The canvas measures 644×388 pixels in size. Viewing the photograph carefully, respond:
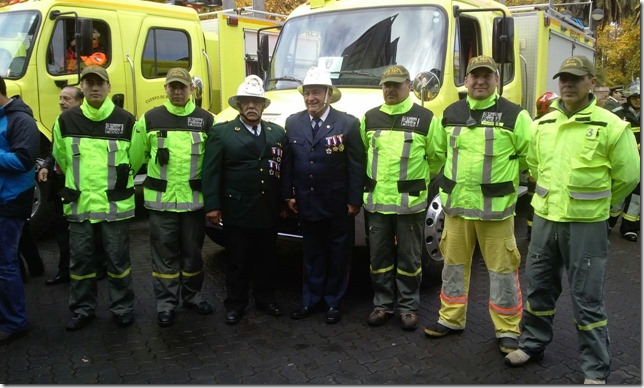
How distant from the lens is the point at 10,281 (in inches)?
169

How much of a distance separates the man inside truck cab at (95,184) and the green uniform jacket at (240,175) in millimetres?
594

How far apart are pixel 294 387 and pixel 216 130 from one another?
198 centimetres

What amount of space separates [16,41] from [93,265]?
154 inches

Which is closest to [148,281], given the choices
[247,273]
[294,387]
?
[247,273]

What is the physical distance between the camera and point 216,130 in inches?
180

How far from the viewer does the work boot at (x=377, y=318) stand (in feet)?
15.0

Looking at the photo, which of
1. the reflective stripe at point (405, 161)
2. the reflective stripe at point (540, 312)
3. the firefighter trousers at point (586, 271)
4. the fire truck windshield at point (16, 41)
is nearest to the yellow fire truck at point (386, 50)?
the reflective stripe at point (405, 161)

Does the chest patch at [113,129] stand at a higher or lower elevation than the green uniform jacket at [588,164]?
higher

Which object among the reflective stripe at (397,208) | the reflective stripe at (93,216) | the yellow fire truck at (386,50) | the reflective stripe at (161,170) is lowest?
the reflective stripe at (93,216)

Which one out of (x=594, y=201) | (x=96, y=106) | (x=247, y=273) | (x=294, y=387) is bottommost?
(x=294, y=387)

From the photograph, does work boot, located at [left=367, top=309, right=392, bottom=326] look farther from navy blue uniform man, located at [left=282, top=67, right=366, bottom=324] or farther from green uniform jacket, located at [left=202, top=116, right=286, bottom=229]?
green uniform jacket, located at [left=202, top=116, right=286, bottom=229]

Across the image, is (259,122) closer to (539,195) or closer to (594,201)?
(539,195)

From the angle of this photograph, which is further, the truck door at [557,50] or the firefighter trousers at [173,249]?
the truck door at [557,50]

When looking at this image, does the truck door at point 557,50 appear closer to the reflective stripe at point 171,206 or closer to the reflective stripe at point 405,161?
the reflective stripe at point 405,161
